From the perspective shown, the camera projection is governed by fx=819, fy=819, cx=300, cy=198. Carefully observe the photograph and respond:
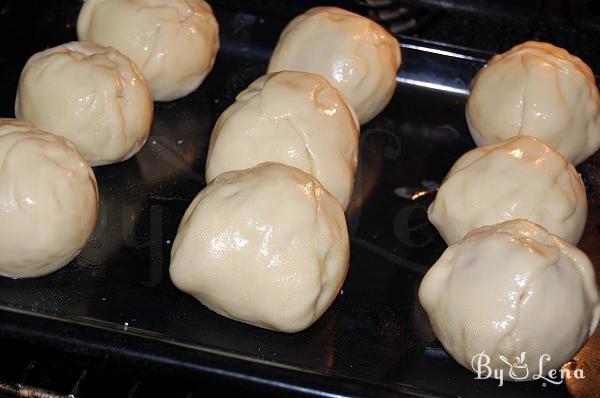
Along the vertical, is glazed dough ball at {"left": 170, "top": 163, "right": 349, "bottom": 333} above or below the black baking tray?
above

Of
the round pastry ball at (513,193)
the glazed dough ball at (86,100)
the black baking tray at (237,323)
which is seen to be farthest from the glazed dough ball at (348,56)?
the glazed dough ball at (86,100)

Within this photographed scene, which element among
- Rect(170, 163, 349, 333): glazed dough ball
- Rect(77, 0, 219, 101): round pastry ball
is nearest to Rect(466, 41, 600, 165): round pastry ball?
Rect(170, 163, 349, 333): glazed dough ball

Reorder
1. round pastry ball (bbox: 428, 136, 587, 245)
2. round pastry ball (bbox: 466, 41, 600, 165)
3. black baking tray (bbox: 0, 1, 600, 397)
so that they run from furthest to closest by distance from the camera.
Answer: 1. round pastry ball (bbox: 466, 41, 600, 165)
2. round pastry ball (bbox: 428, 136, 587, 245)
3. black baking tray (bbox: 0, 1, 600, 397)

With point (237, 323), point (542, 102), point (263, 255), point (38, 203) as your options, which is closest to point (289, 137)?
point (263, 255)

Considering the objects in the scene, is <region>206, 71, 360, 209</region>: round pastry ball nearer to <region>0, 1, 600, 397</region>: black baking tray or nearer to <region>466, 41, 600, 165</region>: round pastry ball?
<region>0, 1, 600, 397</region>: black baking tray

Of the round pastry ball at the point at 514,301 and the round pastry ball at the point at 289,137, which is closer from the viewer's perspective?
the round pastry ball at the point at 514,301

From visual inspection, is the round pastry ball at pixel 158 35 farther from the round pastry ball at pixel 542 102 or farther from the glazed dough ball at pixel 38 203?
the round pastry ball at pixel 542 102
